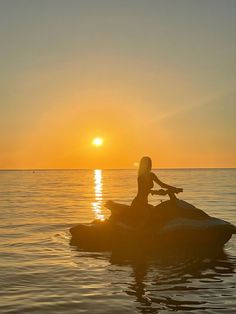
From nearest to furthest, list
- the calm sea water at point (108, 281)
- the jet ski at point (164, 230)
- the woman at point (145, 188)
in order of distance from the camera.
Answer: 1. the calm sea water at point (108, 281)
2. the jet ski at point (164, 230)
3. the woman at point (145, 188)

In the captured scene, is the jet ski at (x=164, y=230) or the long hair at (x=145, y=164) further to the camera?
the long hair at (x=145, y=164)

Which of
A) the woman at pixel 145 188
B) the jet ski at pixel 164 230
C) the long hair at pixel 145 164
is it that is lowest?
the jet ski at pixel 164 230

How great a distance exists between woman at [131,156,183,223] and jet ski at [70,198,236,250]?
0.25 m

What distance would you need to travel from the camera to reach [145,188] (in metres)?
15.8

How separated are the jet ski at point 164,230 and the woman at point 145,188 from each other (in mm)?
246

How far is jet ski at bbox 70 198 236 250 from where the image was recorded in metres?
15.0

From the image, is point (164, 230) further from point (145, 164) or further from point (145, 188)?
point (145, 164)

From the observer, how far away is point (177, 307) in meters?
9.21

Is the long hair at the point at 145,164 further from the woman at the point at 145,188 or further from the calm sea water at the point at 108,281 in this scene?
the calm sea water at the point at 108,281

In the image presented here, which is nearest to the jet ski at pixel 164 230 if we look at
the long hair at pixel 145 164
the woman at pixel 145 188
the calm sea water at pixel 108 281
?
the woman at pixel 145 188

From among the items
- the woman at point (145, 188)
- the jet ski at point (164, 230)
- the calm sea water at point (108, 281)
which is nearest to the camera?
the calm sea water at point (108, 281)

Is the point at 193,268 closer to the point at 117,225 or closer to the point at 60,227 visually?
the point at 117,225

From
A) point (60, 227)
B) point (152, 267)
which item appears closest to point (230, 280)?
point (152, 267)

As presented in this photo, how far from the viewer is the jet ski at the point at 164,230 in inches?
591
